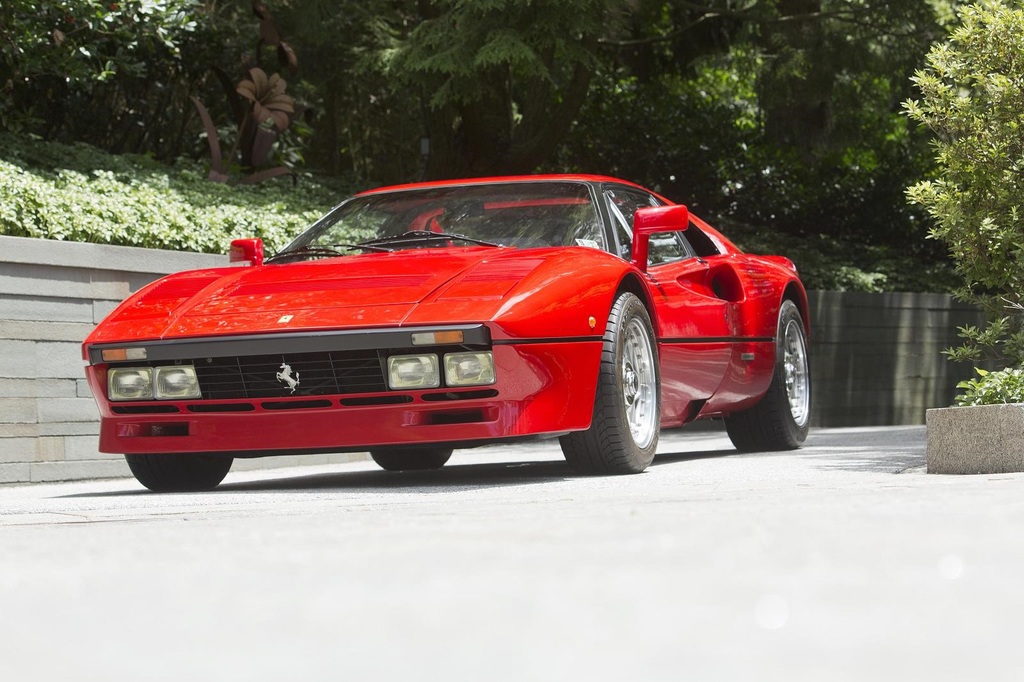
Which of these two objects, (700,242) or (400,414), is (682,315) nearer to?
(700,242)

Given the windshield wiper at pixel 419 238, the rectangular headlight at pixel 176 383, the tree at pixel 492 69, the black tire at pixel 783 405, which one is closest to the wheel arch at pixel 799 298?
the black tire at pixel 783 405

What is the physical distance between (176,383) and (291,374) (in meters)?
0.52

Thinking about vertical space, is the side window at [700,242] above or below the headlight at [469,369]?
above

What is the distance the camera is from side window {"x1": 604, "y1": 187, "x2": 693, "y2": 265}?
752cm

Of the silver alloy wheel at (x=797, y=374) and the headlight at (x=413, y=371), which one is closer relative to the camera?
the headlight at (x=413, y=371)

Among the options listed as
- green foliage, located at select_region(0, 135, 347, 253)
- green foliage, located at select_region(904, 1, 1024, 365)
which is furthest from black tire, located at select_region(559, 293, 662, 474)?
green foliage, located at select_region(0, 135, 347, 253)

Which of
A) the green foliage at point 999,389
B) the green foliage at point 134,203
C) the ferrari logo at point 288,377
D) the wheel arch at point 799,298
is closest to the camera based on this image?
the ferrari logo at point 288,377

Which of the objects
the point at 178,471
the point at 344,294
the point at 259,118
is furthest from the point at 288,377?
the point at 259,118

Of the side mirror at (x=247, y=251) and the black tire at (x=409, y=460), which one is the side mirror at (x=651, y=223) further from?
the black tire at (x=409, y=460)

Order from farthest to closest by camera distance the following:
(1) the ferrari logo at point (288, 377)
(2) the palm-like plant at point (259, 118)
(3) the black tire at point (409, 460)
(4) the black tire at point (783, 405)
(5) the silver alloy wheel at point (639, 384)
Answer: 1. (2) the palm-like plant at point (259, 118)
2. (4) the black tire at point (783, 405)
3. (3) the black tire at point (409, 460)
4. (5) the silver alloy wheel at point (639, 384)
5. (1) the ferrari logo at point (288, 377)

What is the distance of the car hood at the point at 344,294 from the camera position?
6105 mm

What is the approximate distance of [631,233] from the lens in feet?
25.1

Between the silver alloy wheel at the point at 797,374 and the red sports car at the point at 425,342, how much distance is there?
1.41 meters

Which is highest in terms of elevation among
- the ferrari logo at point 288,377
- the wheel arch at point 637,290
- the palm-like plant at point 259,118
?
the palm-like plant at point 259,118
